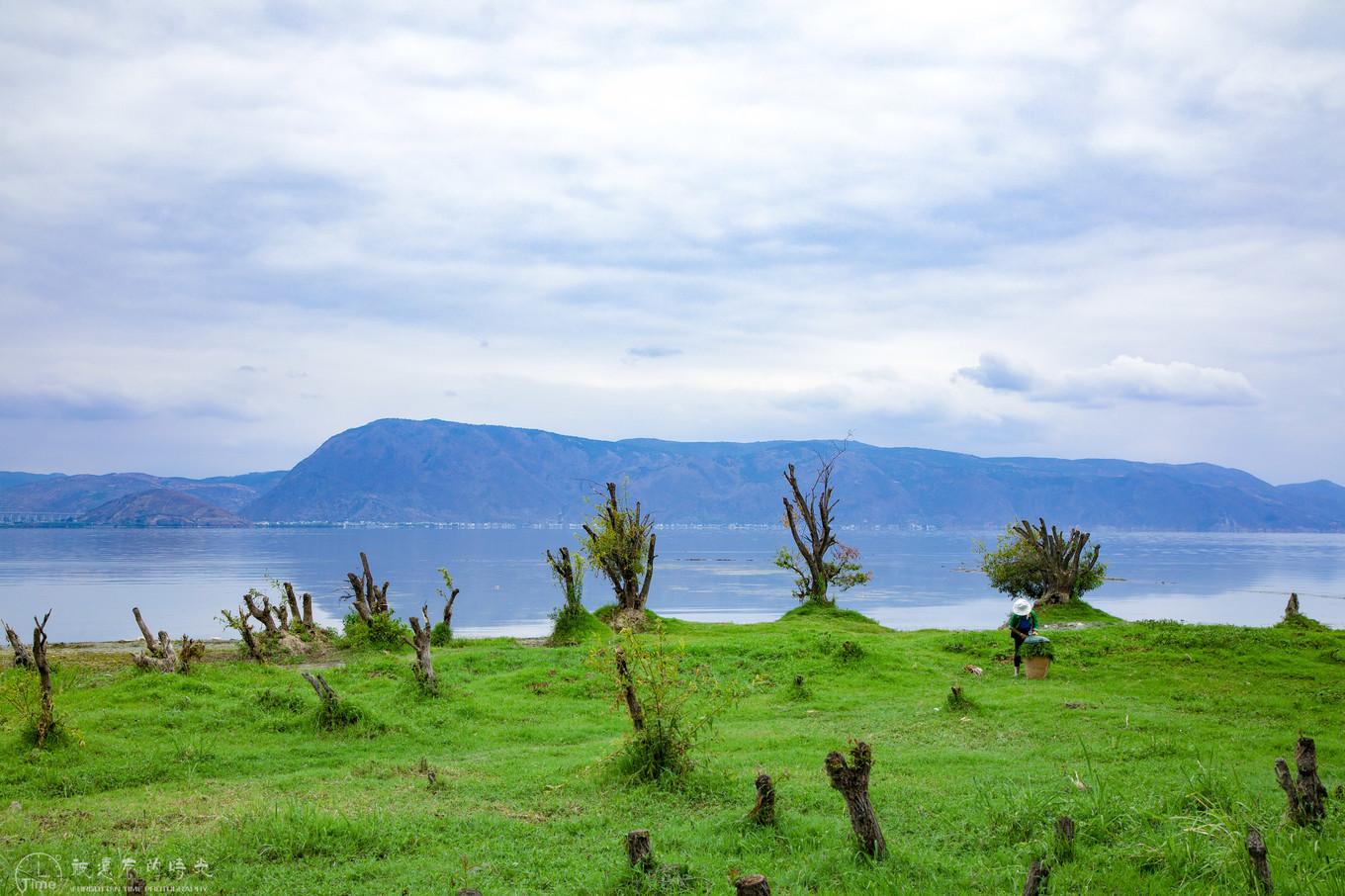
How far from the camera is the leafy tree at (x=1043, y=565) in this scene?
3112 centimetres

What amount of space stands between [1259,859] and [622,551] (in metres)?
24.5

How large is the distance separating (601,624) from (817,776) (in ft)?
60.2

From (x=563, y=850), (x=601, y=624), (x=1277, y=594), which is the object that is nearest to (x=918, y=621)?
(x=601, y=624)

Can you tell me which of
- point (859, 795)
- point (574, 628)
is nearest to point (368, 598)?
point (574, 628)

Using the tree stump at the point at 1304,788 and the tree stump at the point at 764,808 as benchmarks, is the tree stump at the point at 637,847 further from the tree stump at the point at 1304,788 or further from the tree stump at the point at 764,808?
the tree stump at the point at 1304,788

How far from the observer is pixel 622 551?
29.6 metres

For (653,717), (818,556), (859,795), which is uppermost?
(818,556)

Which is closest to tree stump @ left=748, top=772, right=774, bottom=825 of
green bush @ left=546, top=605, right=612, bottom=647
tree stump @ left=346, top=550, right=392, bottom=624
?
green bush @ left=546, top=605, right=612, bottom=647

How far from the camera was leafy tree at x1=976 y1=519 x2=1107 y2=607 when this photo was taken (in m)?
31.1

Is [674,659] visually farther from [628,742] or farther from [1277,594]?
[1277,594]

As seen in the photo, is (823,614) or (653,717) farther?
(823,614)

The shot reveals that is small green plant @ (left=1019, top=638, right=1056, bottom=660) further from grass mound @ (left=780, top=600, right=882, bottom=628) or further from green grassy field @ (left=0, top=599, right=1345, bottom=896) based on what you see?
grass mound @ (left=780, top=600, right=882, bottom=628)

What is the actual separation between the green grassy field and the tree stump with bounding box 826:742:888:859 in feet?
0.64

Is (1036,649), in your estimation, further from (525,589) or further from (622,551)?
(525,589)
